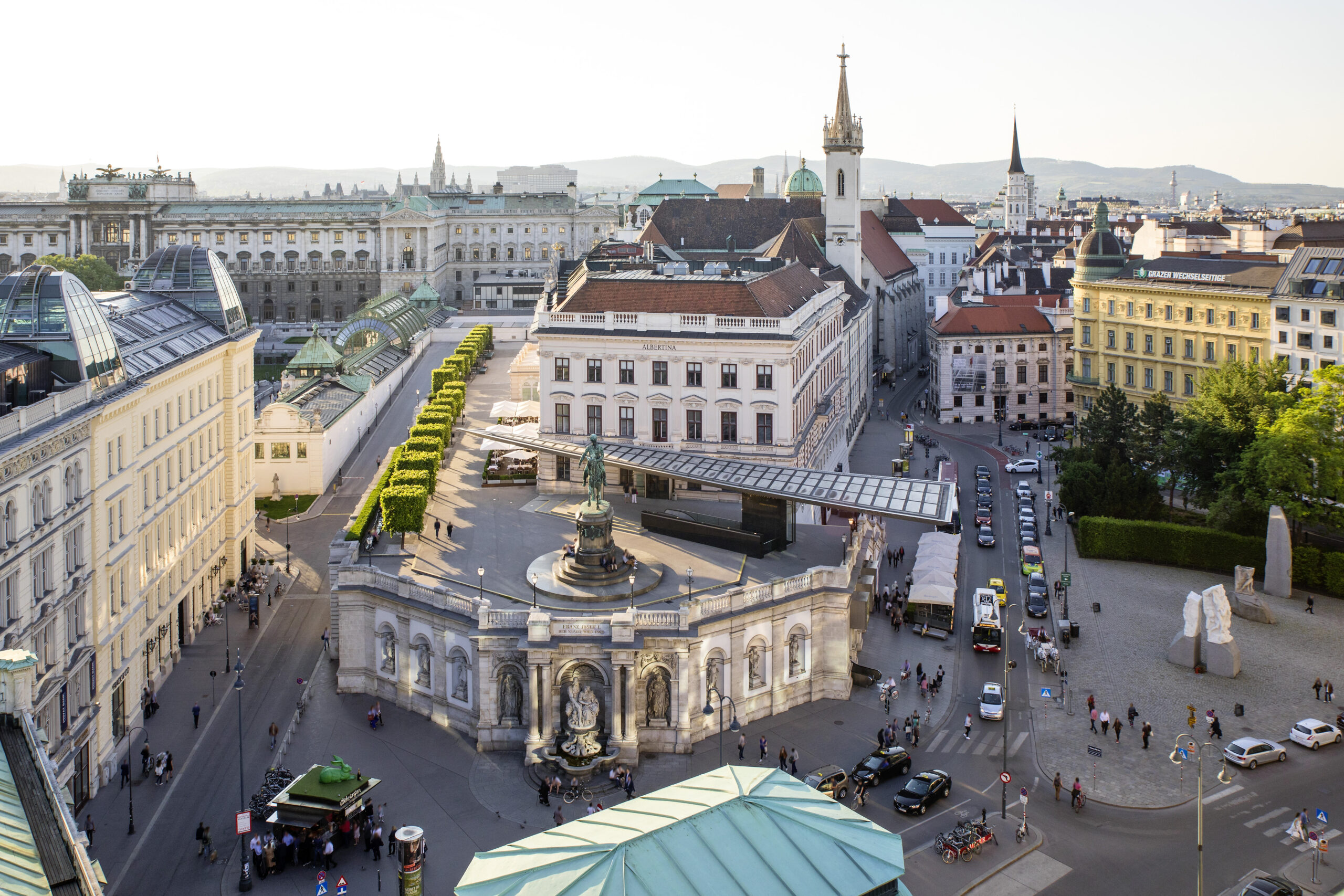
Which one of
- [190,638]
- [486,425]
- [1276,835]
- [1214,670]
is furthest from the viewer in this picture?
[486,425]

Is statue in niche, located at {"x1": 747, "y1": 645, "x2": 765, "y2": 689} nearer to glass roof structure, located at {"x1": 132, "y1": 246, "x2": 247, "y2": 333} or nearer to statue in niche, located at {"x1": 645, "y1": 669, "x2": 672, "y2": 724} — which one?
statue in niche, located at {"x1": 645, "y1": 669, "x2": 672, "y2": 724}

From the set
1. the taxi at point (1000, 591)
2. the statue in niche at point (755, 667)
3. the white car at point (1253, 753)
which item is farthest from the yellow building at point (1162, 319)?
the statue in niche at point (755, 667)

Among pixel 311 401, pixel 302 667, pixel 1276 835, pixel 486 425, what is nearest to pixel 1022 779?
pixel 1276 835

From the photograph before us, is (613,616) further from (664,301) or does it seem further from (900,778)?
(664,301)

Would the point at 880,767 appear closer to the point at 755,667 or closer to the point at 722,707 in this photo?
the point at 722,707

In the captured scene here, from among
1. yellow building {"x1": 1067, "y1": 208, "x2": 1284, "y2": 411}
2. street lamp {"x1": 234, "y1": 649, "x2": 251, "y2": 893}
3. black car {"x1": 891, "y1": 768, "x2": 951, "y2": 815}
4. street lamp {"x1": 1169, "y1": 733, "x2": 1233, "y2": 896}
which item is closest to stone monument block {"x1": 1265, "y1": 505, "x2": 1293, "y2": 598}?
street lamp {"x1": 1169, "y1": 733, "x2": 1233, "y2": 896}

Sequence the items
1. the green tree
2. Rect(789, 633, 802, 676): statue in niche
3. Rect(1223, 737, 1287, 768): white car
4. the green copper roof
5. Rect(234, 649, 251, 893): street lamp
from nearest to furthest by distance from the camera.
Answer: Rect(234, 649, 251, 893): street lamp < Rect(1223, 737, 1287, 768): white car < Rect(789, 633, 802, 676): statue in niche < the green copper roof < the green tree
